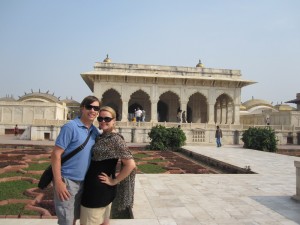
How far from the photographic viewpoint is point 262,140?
16.5 meters

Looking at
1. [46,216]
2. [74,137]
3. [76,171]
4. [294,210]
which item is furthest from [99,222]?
[294,210]

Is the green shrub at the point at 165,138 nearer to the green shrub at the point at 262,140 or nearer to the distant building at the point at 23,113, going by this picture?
the green shrub at the point at 262,140

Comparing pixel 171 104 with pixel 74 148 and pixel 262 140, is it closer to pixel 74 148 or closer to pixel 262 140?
pixel 262 140

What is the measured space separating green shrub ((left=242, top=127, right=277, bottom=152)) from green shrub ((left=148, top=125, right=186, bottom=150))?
3770 millimetres

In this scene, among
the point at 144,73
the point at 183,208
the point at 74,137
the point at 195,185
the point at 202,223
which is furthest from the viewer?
the point at 144,73

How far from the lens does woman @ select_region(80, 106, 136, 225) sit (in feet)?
8.25

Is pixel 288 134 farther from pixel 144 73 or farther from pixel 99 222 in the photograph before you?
pixel 99 222

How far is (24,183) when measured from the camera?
6504 mm

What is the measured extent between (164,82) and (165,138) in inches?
387

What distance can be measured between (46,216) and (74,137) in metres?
1.94

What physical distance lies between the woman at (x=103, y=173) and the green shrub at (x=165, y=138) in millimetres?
12921

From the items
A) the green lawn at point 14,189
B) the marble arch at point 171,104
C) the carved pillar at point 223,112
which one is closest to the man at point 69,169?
the green lawn at point 14,189

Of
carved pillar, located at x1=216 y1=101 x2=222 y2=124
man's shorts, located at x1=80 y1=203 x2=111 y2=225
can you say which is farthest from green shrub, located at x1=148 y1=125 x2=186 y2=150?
carved pillar, located at x1=216 y1=101 x2=222 y2=124

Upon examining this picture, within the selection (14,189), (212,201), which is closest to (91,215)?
(212,201)
